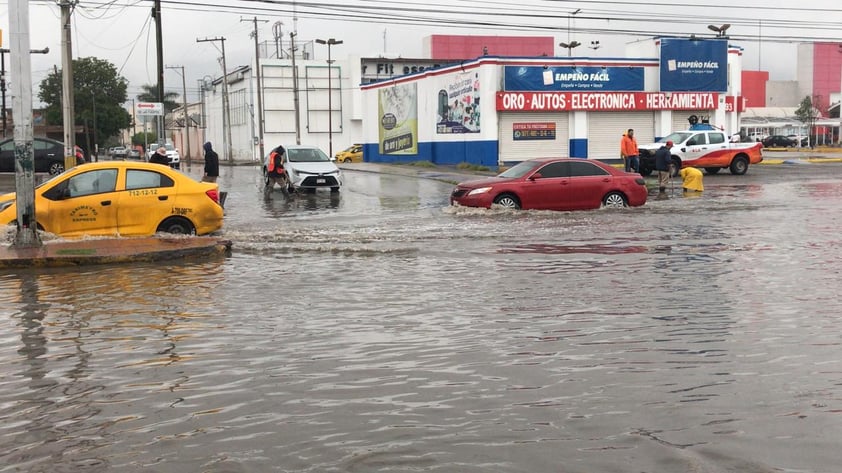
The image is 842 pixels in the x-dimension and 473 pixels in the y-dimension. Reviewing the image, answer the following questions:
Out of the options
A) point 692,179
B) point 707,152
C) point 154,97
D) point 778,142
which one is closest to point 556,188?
point 692,179

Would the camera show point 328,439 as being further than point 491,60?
No

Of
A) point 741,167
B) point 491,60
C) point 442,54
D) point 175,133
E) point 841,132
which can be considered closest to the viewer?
point 741,167

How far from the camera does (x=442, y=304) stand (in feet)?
33.3

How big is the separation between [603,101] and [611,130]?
5.27 ft

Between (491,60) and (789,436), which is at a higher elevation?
(491,60)

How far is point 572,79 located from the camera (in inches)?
1708

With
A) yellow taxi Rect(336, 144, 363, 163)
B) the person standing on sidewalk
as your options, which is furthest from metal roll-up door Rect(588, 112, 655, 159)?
yellow taxi Rect(336, 144, 363, 163)

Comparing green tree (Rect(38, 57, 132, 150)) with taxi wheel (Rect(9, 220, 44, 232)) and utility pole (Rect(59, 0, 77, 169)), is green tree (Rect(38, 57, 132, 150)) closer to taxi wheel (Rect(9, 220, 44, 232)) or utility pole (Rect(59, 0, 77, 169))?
utility pole (Rect(59, 0, 77, 169))

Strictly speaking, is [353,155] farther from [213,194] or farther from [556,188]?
[213,194]

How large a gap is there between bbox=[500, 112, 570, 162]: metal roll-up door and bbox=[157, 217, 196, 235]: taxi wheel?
92.4ft

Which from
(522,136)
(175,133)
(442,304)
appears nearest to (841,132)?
(522,136)

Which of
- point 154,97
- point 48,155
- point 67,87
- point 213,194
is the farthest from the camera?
point 154,97

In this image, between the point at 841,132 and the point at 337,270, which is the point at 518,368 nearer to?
the point at 337,270

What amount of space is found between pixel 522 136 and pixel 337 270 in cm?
3119
